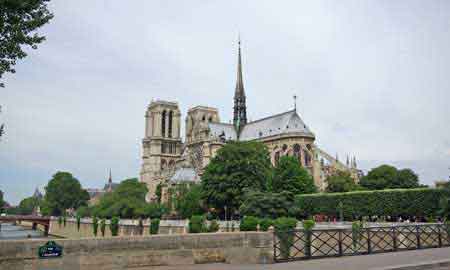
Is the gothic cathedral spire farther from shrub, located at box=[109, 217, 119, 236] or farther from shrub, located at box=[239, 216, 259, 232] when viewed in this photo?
shrub, located at box=[239, 216, 259, 232]

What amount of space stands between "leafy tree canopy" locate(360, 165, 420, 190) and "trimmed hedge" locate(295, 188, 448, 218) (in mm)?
22043

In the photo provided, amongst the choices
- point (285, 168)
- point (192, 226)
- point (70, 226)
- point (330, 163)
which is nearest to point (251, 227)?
point (192, 226)

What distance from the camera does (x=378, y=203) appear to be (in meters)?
43.6

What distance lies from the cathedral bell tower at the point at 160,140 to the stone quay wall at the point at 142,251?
306ft

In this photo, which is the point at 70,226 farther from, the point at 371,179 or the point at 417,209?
the point at 417,209

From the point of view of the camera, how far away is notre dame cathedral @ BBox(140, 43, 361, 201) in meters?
79.9

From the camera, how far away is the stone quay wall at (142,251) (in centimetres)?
1117

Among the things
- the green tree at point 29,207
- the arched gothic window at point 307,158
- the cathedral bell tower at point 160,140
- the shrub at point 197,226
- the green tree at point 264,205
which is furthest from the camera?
the green tree at point 29,207

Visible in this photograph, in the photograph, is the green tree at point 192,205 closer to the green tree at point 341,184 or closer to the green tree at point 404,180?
the green tree at point 341,184

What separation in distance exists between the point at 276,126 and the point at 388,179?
26245mm

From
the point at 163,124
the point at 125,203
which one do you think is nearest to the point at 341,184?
the point at 125,203

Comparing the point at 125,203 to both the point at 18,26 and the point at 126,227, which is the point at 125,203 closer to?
the point at 126,227

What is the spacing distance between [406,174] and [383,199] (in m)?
30.4

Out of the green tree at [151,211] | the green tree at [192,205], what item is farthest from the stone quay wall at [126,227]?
the green tree at [151,211]
